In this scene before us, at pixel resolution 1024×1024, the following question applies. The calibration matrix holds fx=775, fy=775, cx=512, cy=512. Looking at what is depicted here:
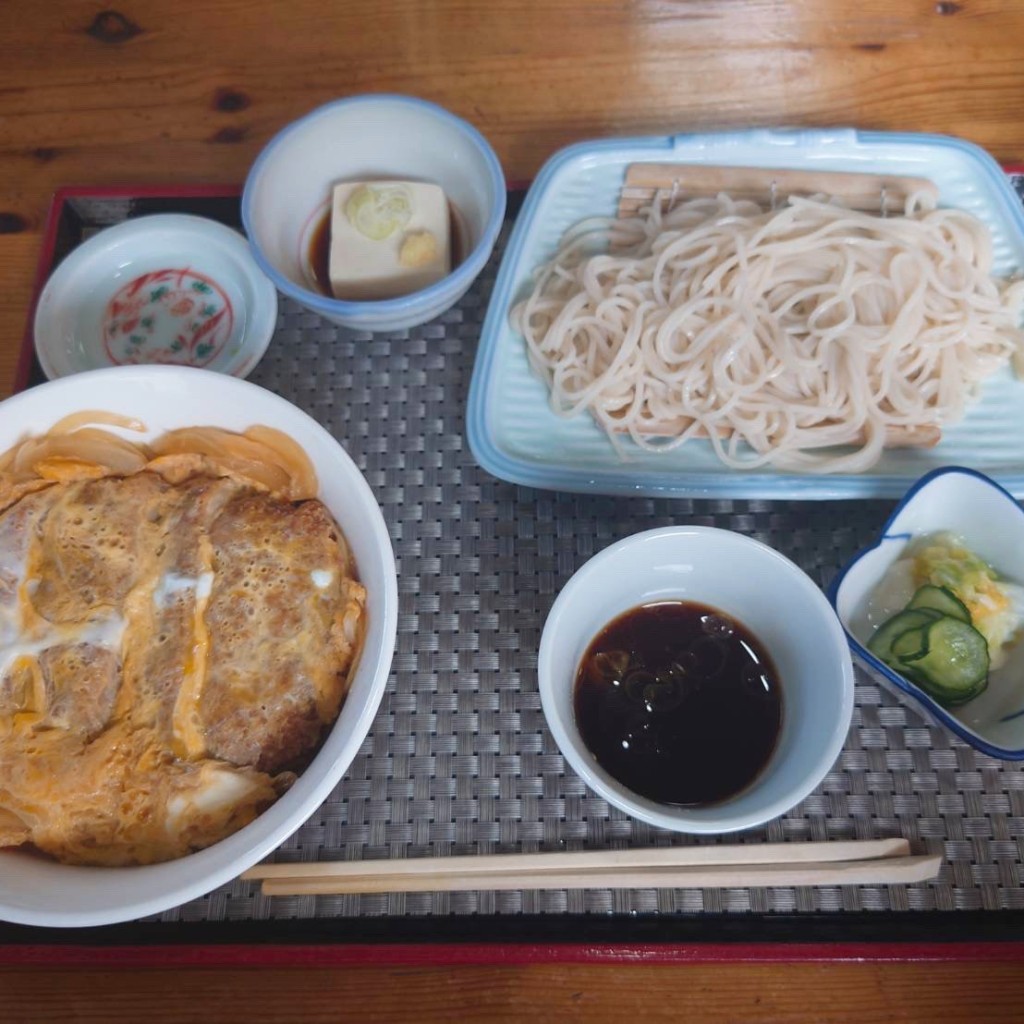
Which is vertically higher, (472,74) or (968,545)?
(472,74)

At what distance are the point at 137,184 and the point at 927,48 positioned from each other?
2.13 m

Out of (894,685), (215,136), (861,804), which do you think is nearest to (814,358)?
(894,685)

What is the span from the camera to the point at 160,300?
5.92 ft

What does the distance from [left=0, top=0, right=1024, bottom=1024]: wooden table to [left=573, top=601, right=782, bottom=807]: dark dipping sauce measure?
1.23 metres

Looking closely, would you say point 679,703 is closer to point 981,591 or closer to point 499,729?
point 499,729

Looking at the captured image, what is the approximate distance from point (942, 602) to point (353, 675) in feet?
3.25

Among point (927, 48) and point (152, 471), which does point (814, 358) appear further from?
point (152, 471)

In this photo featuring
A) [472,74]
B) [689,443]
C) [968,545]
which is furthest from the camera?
[472,74]

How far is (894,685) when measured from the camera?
4.28 ft

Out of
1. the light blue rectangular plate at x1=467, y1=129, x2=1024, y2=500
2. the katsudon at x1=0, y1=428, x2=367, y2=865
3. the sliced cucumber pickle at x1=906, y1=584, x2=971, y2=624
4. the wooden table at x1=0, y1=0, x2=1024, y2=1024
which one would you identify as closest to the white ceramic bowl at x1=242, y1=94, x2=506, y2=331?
the light blue rectangular plate at x1=467, y1=129, x2=1024, y2=500

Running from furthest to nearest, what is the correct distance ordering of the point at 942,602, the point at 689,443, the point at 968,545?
the point at 689,443 < the point at 968,545 < the point at 942,602

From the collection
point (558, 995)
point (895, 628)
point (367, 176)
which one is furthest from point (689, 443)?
point (558, 995)

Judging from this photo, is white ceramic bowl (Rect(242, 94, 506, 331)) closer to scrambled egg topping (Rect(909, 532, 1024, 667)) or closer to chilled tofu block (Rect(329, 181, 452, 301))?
chilled tofu block (Rect(329, 181, 452, 301))

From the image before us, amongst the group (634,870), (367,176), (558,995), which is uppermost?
(367,176)
